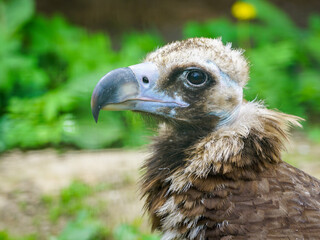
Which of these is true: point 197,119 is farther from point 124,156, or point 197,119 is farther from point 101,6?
point 101,6

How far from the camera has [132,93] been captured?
2645mm

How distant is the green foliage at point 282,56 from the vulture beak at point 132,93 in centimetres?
318

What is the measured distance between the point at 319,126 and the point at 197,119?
3.99 m

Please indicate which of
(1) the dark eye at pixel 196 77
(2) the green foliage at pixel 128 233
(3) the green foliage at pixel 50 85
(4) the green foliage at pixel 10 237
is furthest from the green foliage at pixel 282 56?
(1) the dark eye at pixel 196 77

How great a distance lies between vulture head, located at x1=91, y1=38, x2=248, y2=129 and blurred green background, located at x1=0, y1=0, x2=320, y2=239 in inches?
77.5

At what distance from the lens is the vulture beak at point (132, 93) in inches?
101

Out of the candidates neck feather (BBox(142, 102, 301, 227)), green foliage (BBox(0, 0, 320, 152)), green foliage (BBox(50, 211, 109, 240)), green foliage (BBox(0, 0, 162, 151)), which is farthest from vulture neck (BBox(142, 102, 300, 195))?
green foliage (BBox(0, 0, 162, 151))

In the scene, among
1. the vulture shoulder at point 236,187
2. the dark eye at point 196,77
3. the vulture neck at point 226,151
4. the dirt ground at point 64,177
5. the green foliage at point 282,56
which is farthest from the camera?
the green foliage at point 282,56

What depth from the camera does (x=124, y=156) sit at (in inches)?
210

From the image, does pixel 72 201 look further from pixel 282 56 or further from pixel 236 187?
pixel 282 56

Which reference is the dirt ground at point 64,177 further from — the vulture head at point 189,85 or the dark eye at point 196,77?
the dark eye at point 196,77

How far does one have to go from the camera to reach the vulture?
7.64 ft

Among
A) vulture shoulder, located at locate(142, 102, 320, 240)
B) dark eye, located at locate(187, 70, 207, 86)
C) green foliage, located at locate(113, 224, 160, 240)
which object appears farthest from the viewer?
green foliage, located at locate(113, 224, 160, 240)

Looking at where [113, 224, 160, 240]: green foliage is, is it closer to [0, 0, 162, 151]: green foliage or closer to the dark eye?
the dark eye
